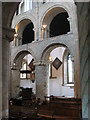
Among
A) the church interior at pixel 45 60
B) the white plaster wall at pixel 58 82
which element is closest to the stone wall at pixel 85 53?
the church interior at pixel 45 60

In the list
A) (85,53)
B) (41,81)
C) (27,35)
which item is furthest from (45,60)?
(85,53)

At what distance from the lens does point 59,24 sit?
63.2ft

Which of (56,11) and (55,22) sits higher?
(55,22)

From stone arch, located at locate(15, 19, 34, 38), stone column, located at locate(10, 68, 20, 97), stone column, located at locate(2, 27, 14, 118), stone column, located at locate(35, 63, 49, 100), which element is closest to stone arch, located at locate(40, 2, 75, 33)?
stone arch, located at locate(15, 19, 34, 38)

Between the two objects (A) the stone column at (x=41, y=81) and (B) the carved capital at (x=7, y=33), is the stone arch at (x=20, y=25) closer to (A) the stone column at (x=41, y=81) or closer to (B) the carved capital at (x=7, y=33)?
(A) the stone column at (x=41, y=81)

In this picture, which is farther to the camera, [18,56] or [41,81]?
[18,56]

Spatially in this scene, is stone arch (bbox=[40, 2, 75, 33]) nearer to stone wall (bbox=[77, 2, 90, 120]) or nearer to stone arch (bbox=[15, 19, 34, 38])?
stone arch (bbox=[15, 19, 34, 38])

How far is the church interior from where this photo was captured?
2.30 meters

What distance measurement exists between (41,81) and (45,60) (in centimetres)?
219

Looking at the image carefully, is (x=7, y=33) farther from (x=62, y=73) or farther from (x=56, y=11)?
(x=62, y=73)

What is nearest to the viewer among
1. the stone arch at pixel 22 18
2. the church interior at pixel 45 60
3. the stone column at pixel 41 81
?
the church interior at pixel 45 60

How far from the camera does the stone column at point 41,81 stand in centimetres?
1445

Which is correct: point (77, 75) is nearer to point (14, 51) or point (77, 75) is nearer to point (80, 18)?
point (14, 51)

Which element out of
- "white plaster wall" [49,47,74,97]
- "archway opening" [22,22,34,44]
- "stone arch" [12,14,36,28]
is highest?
"stone arch" [12,14,36,28]
